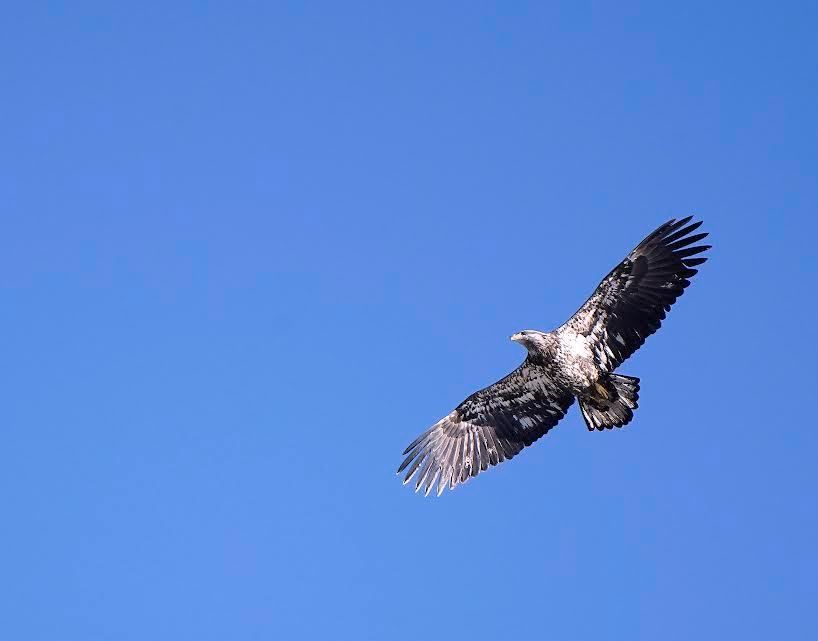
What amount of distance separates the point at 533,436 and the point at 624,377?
88.3 inches

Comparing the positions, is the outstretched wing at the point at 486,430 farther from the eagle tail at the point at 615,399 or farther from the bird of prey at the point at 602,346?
the eagle tail at the point at 615,399

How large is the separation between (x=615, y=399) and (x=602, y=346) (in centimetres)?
84

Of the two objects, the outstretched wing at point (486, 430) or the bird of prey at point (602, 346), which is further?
the outstretched wing at point (486, 430)

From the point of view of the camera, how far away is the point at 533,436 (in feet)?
67.3

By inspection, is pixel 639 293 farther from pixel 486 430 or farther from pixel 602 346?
pixel 486 430

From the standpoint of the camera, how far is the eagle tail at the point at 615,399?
18969 mm

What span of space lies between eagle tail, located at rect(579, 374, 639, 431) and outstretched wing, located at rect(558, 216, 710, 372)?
266 mm

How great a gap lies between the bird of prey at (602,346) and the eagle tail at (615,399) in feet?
0.05

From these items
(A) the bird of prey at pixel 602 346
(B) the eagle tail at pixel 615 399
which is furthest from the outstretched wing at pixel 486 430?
(B) the eagle tail at pixel 615 399

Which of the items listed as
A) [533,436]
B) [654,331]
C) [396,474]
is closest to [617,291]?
[654,331]

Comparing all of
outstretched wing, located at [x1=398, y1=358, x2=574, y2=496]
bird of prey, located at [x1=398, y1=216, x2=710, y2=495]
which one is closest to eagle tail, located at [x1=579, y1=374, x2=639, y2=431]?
bird of prey, located at [x1=398, y1=216, x2=710, y2=495]

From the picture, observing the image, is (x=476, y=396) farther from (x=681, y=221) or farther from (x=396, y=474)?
(x=681, y=221)

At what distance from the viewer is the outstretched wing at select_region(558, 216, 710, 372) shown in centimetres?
1866

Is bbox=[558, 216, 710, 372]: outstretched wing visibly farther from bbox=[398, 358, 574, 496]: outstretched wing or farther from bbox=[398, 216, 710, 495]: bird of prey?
bbox=[398, 358, 574, 496]: outstretched wing
